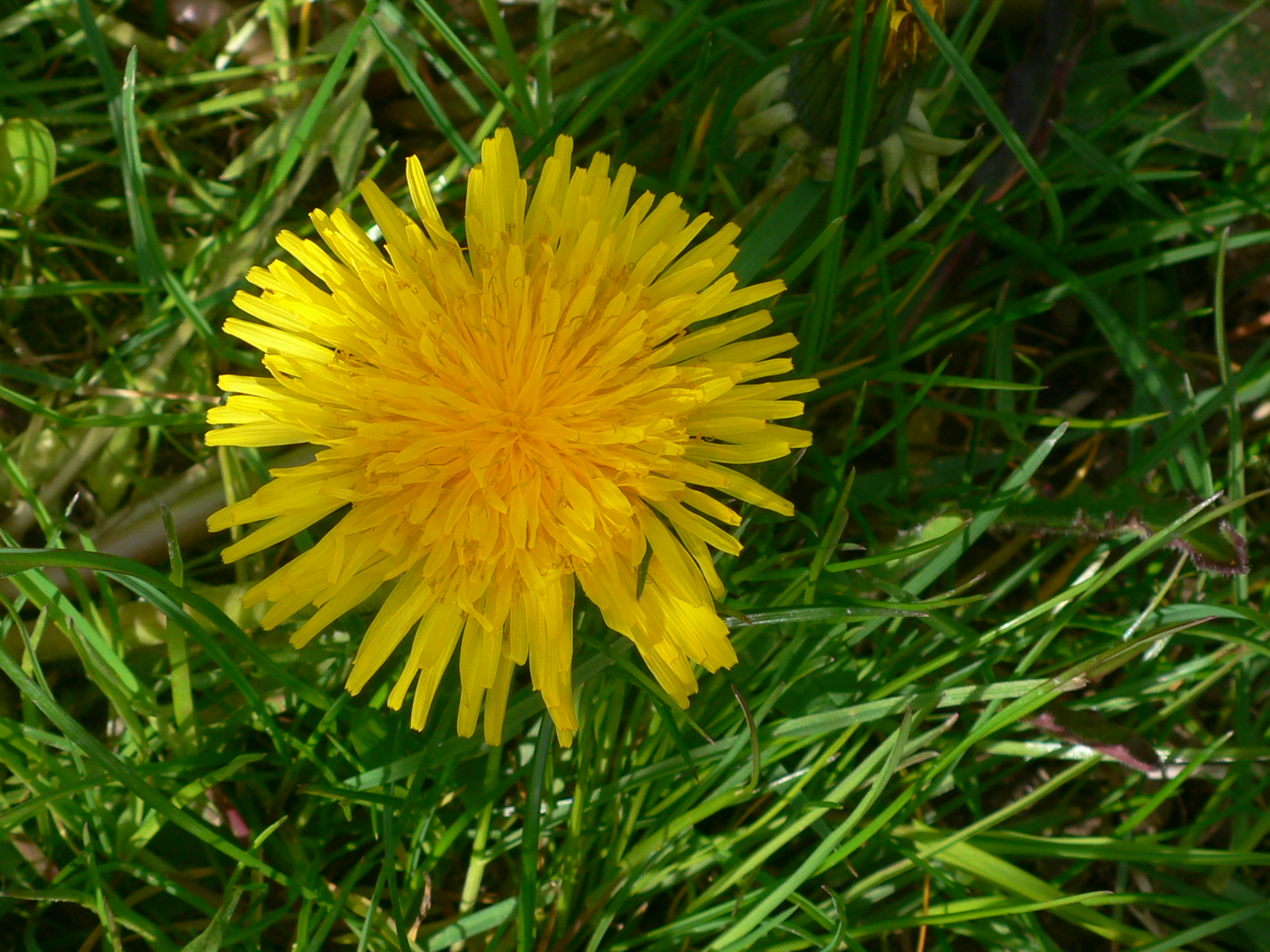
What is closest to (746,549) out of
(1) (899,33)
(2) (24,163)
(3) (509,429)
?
(3) (509,429)

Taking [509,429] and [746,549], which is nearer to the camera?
[509,429]

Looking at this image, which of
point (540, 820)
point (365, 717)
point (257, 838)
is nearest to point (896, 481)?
point (540, 820)

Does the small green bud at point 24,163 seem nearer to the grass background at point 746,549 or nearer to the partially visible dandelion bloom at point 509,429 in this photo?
the grass background at point 746,549

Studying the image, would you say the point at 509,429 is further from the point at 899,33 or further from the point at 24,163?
the point at 24,163

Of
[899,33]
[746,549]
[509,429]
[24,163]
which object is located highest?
[24,163]

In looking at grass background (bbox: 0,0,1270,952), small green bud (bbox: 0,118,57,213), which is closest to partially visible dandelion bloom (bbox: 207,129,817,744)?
grass background (bbox: 0,0,1270,952)
